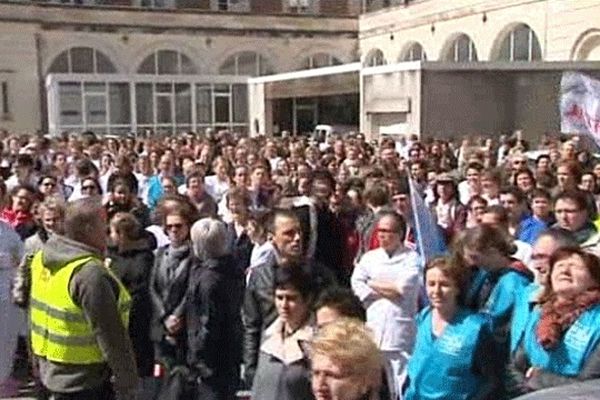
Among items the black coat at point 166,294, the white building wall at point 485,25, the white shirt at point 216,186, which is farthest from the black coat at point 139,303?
the white building wall at point 485,25

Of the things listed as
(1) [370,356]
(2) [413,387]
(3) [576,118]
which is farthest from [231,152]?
(1) [370,356]

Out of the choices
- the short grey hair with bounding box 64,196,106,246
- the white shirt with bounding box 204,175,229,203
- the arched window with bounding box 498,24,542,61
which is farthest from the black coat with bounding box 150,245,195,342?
the arched window with bounding box 498,24,542,61

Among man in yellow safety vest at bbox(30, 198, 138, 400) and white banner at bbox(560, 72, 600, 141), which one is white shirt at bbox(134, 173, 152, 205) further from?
man in yellow safety vest at bbox(30, 198, 138, 400)

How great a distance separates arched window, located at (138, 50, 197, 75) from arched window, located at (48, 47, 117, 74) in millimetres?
1761

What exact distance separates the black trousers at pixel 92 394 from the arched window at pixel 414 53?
134 ft

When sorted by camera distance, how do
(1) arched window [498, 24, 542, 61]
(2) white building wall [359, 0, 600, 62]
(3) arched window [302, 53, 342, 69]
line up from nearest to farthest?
1. (2) white building wall [359, 0, 600, 62]
2. (1) arched window [498, 24, 542, 61]
3. (3) arched window [302, 53, 342, 69]

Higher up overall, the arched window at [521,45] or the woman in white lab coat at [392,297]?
the arched window at [521,45]

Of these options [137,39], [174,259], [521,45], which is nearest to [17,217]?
[174,259]

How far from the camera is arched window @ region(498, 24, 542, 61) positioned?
36125 millimetres

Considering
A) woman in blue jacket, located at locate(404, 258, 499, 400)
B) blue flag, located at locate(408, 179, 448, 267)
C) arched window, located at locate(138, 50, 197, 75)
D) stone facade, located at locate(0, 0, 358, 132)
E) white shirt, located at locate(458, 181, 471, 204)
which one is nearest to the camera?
woman in blue jacket, located at locate(404, 258, 499, 400)

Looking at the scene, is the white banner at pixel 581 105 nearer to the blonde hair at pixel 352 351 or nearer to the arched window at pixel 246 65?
the blonde hair at pixel 352 351

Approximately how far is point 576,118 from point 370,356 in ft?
29.2

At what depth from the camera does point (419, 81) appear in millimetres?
21812

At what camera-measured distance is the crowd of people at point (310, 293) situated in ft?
13.6
